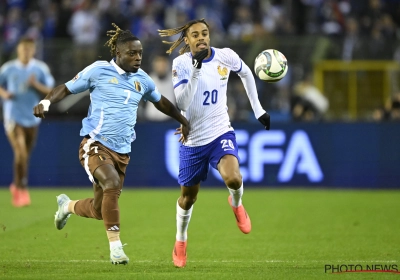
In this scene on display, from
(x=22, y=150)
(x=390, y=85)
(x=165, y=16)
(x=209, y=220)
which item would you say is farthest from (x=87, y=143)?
(x=165, y=16)

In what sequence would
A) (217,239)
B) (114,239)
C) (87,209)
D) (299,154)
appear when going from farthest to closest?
(299,154) < (217,239) < (87,209) < (114,239)

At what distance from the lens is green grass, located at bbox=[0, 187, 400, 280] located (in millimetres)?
7172

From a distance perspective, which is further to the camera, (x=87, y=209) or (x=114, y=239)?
(x=87, y=209)

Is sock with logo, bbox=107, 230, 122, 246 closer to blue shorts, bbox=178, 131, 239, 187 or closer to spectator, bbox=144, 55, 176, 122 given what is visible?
blue shorts, bbox=178, 131, 239, 187

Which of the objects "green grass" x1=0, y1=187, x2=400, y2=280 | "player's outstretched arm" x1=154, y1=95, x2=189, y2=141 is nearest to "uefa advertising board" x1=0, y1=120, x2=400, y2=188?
"green grass" x1=0, y1=187, x2=400, y2=280

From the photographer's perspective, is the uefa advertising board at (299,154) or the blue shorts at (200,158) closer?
the blue shorts at (200,158)

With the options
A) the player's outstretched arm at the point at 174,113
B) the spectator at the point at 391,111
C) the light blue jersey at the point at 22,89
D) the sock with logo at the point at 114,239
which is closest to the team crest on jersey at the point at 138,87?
the player's outstretched arm at the point at 174,113

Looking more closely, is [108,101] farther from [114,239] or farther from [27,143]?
[27,143]

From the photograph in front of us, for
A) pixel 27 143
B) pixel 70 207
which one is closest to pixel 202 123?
pixel 70 207

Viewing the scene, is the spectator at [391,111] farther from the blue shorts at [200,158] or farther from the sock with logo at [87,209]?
the sock with logo at [87,209]

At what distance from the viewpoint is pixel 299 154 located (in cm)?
1489

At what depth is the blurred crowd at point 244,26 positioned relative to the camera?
1678 centimetres

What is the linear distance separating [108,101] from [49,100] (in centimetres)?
57

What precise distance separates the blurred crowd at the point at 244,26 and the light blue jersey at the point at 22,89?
378 cm
